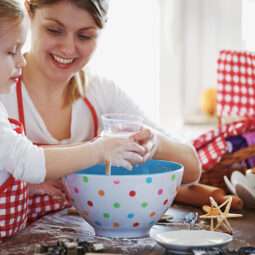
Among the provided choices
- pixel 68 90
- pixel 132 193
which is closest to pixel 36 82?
pixel 68 90

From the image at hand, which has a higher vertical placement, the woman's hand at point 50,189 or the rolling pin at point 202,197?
the woman's hand at point 50,189

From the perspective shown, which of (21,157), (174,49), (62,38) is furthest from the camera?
(174,49)

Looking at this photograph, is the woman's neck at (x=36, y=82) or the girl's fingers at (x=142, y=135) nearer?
the girl's fingers at (x=142, y=135)

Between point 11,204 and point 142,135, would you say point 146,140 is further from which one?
point 11,204

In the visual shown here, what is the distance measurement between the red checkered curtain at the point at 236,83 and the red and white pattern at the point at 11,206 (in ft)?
4.37

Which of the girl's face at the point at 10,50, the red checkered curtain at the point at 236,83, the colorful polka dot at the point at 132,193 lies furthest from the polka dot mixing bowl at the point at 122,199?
the red checkered curtain at the point at 236,83

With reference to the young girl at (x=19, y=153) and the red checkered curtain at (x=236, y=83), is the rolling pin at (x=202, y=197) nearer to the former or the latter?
the young girl at (x=19, y=153)

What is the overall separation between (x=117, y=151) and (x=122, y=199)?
0.41 feet

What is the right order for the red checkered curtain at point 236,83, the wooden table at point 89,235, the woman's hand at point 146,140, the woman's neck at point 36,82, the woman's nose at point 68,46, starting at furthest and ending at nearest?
the red checkered curtain at point 236,83 < the woman's neck at point 36,82 < the woman's nose at point 68,46 < the woman's hand at point 146,140 < the wooden table at point 89,235

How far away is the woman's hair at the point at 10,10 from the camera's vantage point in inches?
41.7

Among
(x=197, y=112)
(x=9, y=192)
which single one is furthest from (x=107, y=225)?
(x=197, y=112)

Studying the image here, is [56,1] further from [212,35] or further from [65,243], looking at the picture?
[212,35]

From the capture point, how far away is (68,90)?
5.46 ft

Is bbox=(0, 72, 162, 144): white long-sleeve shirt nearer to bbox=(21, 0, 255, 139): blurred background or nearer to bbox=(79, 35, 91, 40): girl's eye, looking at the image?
bbox=(79, 35, 91, 40): girl's eye
